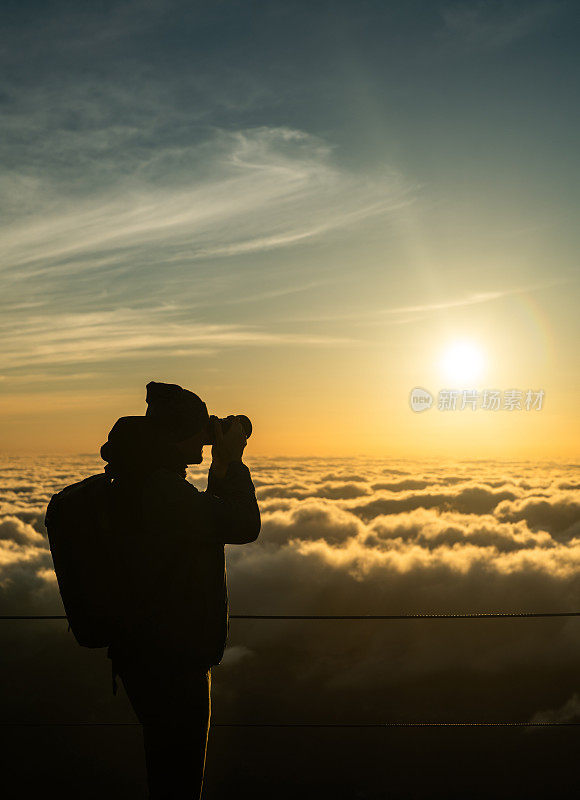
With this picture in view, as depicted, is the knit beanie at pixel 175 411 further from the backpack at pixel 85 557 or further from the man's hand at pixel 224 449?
the backpack at pixel 85 557

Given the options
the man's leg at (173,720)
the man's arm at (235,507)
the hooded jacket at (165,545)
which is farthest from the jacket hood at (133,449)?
the man's leg at (173,720)

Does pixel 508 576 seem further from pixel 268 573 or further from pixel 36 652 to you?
pixel 36 652

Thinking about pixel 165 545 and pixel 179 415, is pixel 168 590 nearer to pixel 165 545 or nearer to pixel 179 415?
pixel 165 545

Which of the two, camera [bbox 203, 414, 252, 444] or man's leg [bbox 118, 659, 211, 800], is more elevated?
camera [bbox 203, 414, 252, 444]

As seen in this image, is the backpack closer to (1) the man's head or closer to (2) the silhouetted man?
(2) the silhouetted man

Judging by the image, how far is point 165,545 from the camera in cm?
190

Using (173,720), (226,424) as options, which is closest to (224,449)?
(226,424)

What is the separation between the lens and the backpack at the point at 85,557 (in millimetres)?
1869

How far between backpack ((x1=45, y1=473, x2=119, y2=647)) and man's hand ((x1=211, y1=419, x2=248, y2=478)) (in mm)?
367

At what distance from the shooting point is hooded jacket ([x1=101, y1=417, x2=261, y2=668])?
1871 mm

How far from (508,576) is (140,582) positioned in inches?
7199

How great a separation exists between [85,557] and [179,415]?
469 mm

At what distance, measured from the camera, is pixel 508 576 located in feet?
561

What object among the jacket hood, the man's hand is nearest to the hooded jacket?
the jacket hood
